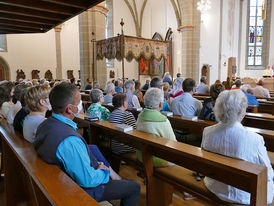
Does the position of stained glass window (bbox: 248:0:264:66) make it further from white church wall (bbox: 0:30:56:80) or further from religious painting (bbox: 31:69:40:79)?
religious painting (bbox: 31:69:40:79)

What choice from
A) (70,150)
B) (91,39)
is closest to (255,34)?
(91,39)

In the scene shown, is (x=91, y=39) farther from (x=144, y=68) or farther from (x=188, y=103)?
(x=144, y=68)

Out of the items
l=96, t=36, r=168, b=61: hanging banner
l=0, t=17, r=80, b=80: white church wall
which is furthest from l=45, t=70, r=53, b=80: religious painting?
l=96, t=36, r=168, b=61: hanging banner

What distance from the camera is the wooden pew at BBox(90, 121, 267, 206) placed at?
4.51ft

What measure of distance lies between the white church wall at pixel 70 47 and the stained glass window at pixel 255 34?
13306mm

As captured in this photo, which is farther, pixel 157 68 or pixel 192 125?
pixel 157 68

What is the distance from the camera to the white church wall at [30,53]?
46.2ft

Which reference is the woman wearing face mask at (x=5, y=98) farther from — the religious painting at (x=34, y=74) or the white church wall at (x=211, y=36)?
the religious painting at (x=34, y=74)

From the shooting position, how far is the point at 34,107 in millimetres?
2250

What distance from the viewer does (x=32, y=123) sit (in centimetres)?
218

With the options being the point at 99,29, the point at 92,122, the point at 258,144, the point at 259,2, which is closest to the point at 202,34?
the point at 99,29

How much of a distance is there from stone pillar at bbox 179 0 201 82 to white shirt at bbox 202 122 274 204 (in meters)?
10.8

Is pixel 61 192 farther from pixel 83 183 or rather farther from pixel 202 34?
pixel 202 34

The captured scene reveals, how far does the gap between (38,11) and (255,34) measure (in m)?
18.6
